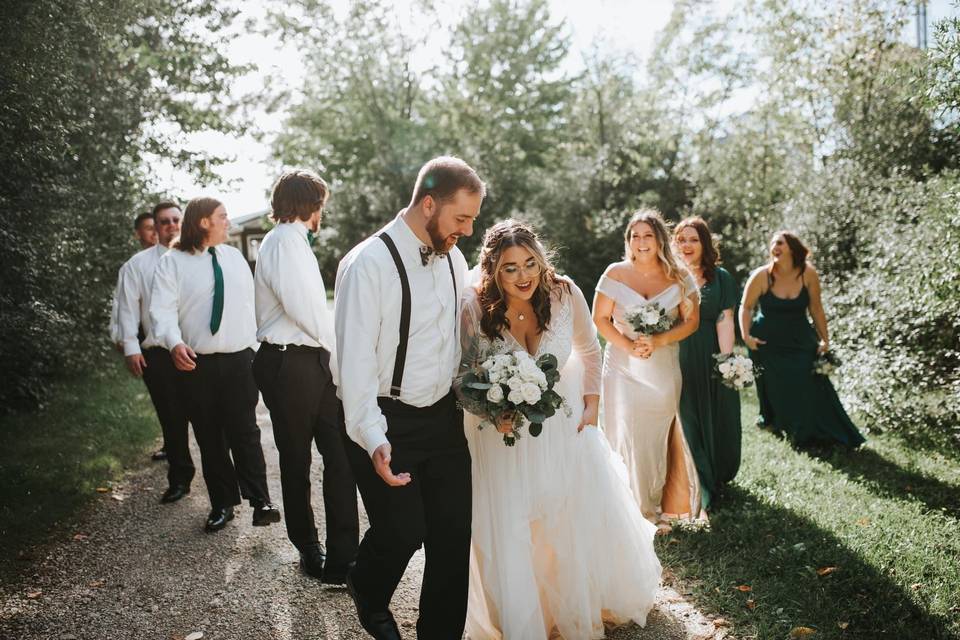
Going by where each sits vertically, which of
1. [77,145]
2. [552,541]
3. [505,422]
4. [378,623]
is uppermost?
[77,145]

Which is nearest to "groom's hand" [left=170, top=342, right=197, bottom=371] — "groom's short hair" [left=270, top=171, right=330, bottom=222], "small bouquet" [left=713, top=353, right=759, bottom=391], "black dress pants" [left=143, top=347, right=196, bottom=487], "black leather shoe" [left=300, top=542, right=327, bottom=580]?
"black dress pants" [left=143, top=347, right=196, bottom=487]

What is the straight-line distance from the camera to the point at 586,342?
442cm

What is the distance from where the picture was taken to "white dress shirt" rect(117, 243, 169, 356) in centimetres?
666

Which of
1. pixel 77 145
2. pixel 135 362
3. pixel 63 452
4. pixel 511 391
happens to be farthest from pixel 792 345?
pixel 77 145

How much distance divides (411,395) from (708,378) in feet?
12.5

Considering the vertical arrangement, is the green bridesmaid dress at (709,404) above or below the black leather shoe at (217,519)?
above

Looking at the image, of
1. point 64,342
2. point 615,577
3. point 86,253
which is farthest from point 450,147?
point 615,577

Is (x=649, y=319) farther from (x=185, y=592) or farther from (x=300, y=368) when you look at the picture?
(x=185, y=592)

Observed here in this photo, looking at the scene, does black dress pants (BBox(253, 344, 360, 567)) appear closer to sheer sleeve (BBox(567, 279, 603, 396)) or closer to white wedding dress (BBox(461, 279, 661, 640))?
white wedding dress (BBox(461, 279, 661, 640))

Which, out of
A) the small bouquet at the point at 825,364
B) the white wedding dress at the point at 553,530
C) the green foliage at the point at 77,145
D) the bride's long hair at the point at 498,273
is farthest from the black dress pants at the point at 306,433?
the small bouquet at the point at 825,364

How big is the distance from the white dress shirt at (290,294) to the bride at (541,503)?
3.85 ft

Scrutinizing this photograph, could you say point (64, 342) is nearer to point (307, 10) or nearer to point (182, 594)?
point (182, 594)

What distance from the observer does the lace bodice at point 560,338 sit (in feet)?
13.3

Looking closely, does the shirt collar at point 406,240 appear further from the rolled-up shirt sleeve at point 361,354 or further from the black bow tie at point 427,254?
the rolled-up shirt sleeve at point 361,354
